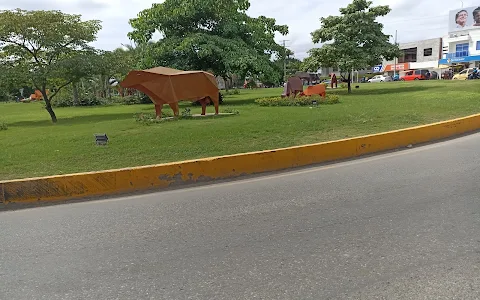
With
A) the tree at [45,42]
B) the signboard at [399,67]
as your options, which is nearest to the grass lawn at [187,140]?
the tree at [45,42]

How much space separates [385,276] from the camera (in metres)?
2.98

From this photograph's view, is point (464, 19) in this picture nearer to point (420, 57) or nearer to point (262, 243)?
point (420, 57)

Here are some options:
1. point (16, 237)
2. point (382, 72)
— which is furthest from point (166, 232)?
point (382, 72)

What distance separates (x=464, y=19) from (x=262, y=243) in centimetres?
6084

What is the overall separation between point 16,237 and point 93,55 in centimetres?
1369

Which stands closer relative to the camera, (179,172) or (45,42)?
(179,172)

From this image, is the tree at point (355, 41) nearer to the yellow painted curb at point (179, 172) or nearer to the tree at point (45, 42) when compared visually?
the tree at point (45, 42)

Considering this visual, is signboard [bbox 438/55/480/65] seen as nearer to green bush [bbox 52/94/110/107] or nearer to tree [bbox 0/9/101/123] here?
green bush [bbox 52/94/110/107]

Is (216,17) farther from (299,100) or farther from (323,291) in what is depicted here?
(323,291)

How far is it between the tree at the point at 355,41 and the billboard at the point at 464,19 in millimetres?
38149

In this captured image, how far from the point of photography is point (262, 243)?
12.1 feet

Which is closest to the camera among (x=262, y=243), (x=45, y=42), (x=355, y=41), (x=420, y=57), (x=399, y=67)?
(x=262, y=243)

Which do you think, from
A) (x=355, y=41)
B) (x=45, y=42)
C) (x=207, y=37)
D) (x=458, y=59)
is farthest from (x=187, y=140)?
(x=458, y=59)

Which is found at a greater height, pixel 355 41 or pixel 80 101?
pixel 355 41
